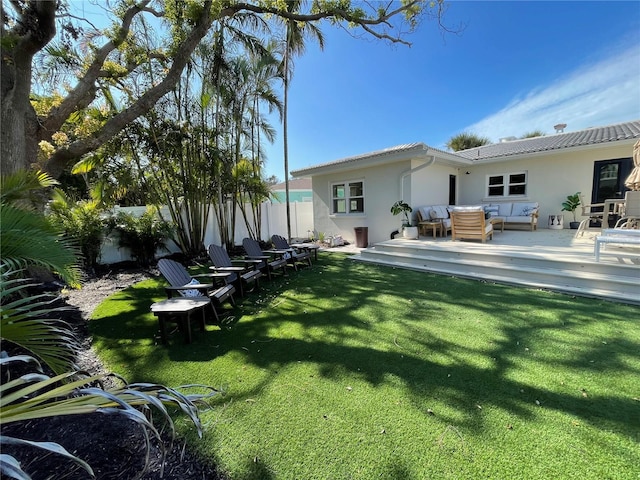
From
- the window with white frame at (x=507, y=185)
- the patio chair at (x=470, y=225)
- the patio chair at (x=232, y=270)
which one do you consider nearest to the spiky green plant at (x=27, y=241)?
the patio chair at (x=232, y=270)

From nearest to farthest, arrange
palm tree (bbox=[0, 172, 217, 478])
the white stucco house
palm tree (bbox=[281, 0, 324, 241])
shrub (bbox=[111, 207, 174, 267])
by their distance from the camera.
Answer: palm tree (bbox=[0, 172, 217, 478]) < shrub (bbox=[111, 207, 174, 267]) < palm tree (bbox=[281, 0, 324, 241]) < the white stucco house

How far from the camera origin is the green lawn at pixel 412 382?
5.93ft

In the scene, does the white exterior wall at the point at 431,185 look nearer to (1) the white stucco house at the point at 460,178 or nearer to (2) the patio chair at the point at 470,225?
(1) the white stucco house at the point at 460,178

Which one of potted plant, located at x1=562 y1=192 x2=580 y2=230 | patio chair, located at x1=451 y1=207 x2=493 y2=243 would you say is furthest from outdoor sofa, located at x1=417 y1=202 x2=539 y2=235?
patio chair, located at x1=451 y1=207 x2=493 y2=243

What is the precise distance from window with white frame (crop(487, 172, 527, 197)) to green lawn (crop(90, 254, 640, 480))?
754 cm

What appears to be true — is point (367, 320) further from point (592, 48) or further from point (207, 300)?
point (592, 48)

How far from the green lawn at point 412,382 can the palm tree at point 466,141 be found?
23296 millimetres

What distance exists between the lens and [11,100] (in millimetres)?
4383

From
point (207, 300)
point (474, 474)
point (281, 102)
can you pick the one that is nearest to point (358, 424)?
point (474, 474)

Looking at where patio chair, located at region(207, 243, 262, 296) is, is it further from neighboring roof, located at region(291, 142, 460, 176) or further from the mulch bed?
neighboring roof, located at region(291, 142, 460, 176)

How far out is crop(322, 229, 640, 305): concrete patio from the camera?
4.60m

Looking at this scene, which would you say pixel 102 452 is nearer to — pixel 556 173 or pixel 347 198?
pixel 347 198

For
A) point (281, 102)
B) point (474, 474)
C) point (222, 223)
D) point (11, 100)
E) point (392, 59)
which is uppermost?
point (392, 59)

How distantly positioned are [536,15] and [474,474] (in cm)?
1085
